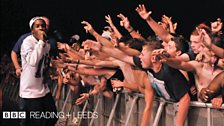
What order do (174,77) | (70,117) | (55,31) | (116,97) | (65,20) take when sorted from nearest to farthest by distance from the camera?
(174,77) → (116,97) → (55,31) → (70,117) → (65,20)

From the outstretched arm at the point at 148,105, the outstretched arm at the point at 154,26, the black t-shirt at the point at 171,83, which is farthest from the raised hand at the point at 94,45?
the black t-shirt at the point at 171,83

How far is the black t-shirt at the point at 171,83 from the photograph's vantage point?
468 centimetres

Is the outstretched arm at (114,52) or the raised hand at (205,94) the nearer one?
the raised hand at (205,94)

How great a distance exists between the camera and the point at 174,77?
4734mm

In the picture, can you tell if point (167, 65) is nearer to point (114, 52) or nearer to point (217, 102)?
point (217, 102)

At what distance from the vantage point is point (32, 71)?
6785 millimetres

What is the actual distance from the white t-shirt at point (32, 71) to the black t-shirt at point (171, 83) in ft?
7.02

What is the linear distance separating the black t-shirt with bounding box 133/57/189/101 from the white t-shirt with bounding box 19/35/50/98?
7.02ft

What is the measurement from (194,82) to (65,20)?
31.2 feet

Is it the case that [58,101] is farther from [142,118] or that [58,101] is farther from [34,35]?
[142,118]

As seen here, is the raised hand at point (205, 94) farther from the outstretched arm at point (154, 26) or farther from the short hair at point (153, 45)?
the outstretched arm at point (154, 26)

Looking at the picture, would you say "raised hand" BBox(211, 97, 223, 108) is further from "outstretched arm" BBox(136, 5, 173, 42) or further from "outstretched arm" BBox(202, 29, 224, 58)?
"outstretched arm" BBox(136, 5, 173, 42)

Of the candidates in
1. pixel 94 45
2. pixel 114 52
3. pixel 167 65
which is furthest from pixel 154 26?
pixel 167 65

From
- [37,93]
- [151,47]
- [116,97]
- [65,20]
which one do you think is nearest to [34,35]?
[37,93]
